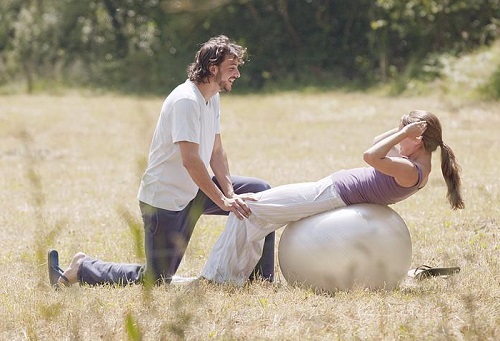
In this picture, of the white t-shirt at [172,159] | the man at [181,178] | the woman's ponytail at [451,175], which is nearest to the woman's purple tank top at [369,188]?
the woman's ponytail at [451,175]

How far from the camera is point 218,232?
7.92 meters

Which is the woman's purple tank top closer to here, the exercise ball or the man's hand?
the exercise ball

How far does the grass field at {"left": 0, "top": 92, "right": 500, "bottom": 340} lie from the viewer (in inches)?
151

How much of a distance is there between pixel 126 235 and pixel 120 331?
126 inches

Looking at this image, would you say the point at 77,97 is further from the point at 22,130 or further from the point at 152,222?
the point at 22,130

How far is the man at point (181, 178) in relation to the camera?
5.41m

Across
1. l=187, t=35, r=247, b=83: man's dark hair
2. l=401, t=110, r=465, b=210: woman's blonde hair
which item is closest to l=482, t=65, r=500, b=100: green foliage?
l=401, t=110, r=465, b=210: woman's blonde hair

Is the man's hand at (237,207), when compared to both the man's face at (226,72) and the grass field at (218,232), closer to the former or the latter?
the grass field at (218,232)

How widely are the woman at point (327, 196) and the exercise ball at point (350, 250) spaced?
0.27ft

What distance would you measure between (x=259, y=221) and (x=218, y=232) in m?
2.29

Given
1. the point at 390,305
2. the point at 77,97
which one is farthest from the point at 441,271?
the point at 77,97

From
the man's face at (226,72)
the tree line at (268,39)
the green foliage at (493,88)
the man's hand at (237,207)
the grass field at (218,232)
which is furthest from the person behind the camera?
the tree line at (268,39)

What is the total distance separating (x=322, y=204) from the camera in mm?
5594

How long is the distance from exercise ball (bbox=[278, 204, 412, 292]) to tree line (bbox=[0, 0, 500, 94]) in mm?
16427
